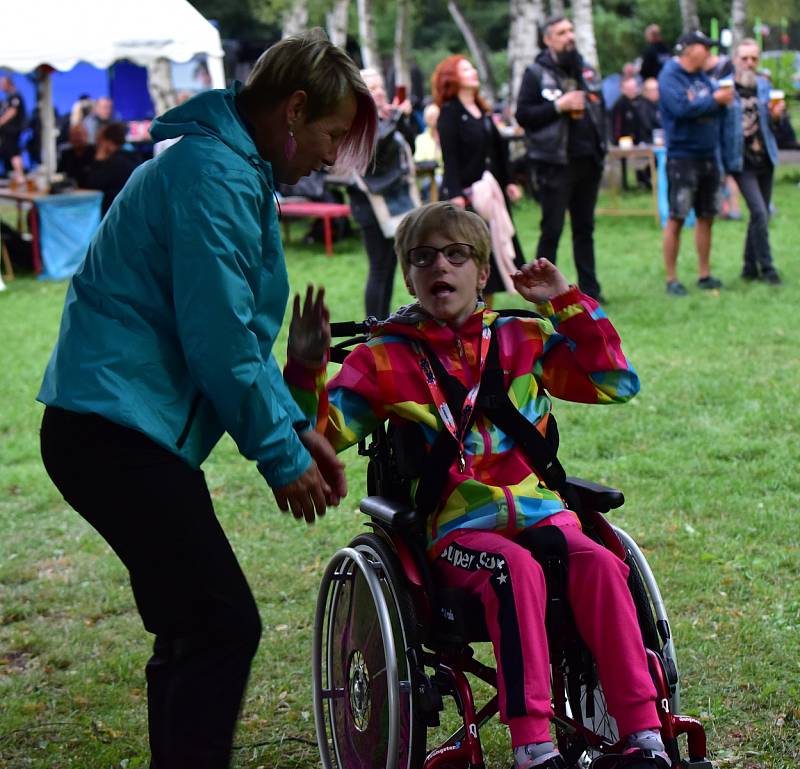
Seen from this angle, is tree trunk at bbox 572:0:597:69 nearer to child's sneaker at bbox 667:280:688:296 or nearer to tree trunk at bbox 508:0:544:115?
tree trunk at bbox 508:0:544:115

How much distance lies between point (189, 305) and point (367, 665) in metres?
1.17


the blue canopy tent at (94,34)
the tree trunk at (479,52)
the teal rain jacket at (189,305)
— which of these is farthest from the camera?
the tree trunk at (479,52)

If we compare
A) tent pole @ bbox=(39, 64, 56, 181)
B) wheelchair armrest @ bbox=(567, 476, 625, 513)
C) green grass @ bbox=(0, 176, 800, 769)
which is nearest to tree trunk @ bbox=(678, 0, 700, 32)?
tent pole @ bbox=(39, 64, 56, 181)

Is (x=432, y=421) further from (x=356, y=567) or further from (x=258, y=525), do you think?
(x=258, y=525)

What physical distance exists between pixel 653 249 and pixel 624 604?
10.8 metres

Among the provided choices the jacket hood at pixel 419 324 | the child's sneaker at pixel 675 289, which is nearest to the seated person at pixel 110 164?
the child's sneaker at pixel 675 289

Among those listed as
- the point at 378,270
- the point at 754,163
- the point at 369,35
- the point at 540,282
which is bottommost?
the point at 378,270

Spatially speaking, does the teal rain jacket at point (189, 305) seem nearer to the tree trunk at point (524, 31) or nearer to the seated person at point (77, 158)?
the seated person at point (77, 158)

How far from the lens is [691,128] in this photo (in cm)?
986

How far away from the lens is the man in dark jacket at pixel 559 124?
30.9 ft

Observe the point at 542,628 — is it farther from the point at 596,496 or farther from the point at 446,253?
the point at 446,253

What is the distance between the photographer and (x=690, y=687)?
12.5 ft

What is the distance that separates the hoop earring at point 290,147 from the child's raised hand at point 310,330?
0.94 feet

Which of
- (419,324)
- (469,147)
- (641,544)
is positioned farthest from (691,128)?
(419,324)
